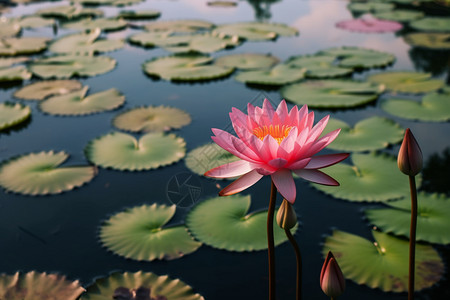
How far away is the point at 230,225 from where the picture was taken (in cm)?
206

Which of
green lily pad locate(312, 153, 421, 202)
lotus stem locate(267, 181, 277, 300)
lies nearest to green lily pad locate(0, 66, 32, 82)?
green lily pad locate(312, 153, 421, 202)

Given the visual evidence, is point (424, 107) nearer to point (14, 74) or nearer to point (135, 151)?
point (135, 151)

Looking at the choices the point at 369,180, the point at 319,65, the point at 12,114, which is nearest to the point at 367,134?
the point at 369,180

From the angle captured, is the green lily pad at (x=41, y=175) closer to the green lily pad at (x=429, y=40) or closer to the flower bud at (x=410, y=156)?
the flower bud at (x=410, y=156)

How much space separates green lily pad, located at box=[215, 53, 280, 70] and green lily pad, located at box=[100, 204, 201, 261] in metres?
2.21

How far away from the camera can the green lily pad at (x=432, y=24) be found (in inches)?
208

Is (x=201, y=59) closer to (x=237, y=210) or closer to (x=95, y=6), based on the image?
(x=237, y=210)

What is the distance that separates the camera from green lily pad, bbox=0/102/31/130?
309cm

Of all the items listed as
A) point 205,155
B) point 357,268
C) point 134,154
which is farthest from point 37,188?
point 357,268

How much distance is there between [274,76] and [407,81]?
1.15 metres

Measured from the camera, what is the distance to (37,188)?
7.93 feet

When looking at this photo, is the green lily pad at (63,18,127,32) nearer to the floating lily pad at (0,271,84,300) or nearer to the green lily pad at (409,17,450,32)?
the green lily pad at (409,17,450,32)

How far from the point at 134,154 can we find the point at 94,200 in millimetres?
461

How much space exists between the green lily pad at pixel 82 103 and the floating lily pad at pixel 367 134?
5.55 feet
